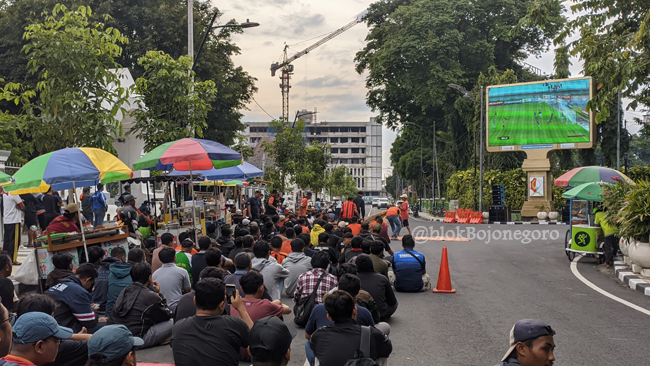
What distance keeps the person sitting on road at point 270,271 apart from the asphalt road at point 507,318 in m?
0.72

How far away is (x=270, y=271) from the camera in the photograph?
310 inches

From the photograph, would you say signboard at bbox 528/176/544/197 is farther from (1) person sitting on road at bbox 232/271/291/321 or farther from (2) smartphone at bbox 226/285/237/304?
(2) smartphone at bbox 226/285/237/304

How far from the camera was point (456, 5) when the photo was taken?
156 feet

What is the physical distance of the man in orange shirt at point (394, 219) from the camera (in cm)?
2022

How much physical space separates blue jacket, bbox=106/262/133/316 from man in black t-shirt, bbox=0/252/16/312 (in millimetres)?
1165

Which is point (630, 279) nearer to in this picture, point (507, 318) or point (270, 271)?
point (507, 318)

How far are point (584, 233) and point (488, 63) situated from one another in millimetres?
36255

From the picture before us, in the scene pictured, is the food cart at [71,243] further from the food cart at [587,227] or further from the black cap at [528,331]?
the food cart at [587,227]

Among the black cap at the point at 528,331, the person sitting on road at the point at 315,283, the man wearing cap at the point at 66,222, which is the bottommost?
the person sitting on road at the point at 315,283

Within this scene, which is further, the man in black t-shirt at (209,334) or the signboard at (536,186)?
the signboard at (536,186)

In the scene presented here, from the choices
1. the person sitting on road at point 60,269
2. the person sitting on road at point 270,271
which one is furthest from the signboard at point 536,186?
the person sitting on road at point 60,269

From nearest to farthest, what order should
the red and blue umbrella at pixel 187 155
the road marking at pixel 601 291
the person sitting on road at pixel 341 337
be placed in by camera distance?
the person sitting on road at pixel 341 337
the road marking at pixel 601 291
the red and blue umbrella at pixel 187 155

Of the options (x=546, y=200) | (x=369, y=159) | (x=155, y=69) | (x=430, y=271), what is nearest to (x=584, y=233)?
(x=430, y=271)

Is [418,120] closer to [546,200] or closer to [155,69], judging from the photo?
[546,200]
